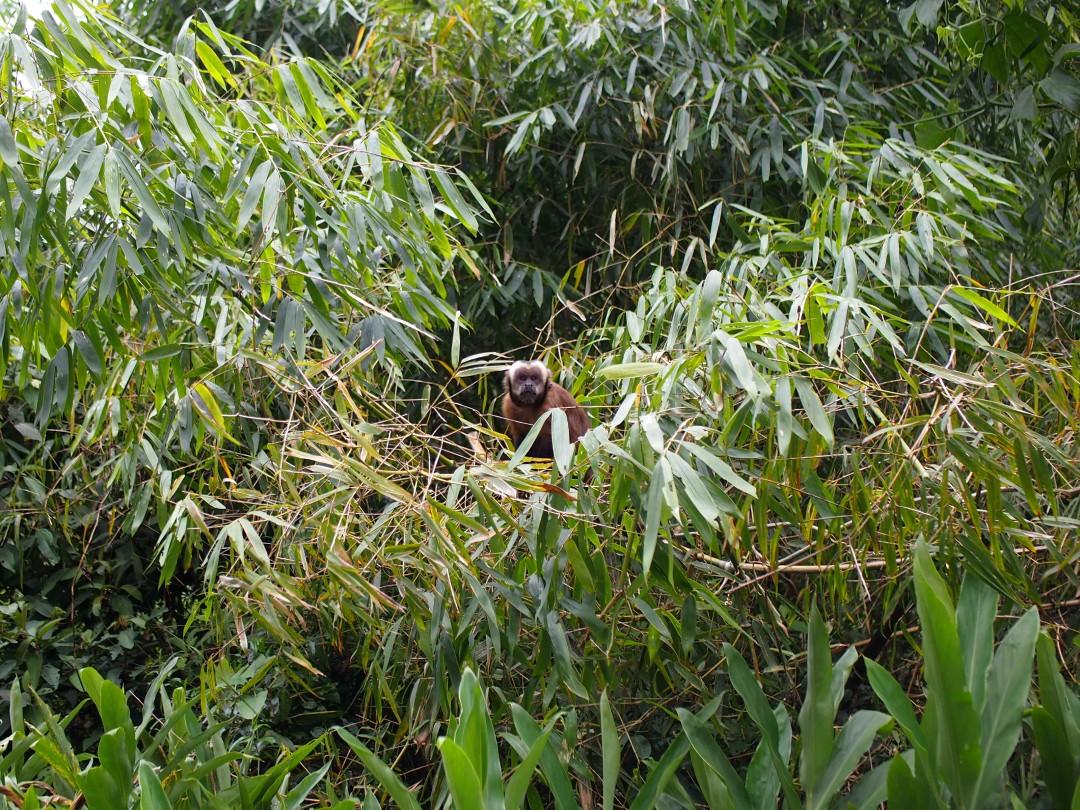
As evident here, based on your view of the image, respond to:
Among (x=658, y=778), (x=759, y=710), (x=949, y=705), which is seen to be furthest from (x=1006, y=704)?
(x=658, y=778)

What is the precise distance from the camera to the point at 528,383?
3869 mm

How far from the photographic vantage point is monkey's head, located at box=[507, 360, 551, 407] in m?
3.83

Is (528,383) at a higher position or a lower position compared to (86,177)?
lower

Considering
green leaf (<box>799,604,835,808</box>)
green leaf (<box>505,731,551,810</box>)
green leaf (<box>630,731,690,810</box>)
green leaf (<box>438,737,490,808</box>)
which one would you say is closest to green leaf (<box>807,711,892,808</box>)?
green leaf (<box>799,604,835,808</box>)

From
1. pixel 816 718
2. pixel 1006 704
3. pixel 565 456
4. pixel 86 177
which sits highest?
pixel 86 177

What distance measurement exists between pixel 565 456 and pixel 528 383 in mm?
2063

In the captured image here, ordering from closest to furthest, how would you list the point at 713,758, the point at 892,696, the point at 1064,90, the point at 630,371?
1. the point at 892,696
2. the point at 713,758
3. the point at 630,371
4. the point at 1064,90

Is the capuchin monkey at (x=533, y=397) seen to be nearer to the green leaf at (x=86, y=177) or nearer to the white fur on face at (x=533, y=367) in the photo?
the white fur on face at (x=533, y=367)

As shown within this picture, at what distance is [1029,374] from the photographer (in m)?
1.94

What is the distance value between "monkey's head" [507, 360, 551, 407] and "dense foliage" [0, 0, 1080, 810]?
0.31ft

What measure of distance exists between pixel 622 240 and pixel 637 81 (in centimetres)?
66

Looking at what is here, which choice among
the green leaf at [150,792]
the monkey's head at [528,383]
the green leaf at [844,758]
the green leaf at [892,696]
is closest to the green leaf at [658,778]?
the green leaf at [844,758]

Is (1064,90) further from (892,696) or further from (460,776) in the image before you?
Answer: (460,776)

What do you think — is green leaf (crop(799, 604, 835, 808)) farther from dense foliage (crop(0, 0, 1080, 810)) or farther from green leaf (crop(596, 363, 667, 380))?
green leaf (crop(596, 363, 667, 380))
